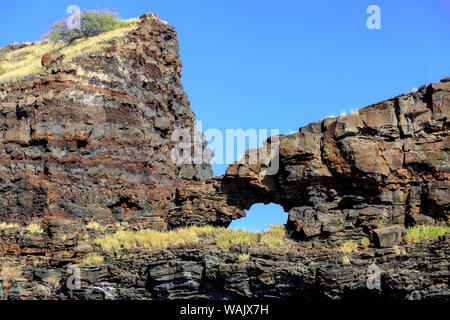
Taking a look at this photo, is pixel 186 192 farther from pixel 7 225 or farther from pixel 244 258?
pixel 7 225

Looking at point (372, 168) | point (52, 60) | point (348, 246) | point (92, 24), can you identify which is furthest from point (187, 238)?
point (92, 24)

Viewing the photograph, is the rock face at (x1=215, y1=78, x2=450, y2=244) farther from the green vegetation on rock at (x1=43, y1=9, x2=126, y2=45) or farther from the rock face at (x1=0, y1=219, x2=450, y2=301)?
the green vegetation on rock at (x1=43, y1=9, x2=126, y2=45)

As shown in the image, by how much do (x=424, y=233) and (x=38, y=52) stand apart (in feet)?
137

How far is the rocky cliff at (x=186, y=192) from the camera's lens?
81.9 feet

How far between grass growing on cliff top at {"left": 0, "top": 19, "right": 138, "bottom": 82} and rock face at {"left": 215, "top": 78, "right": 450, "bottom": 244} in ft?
53.0

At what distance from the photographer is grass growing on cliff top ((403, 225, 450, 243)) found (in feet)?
81.4

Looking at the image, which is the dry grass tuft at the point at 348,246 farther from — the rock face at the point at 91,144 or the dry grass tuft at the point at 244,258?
the rock face at the point at 91,144

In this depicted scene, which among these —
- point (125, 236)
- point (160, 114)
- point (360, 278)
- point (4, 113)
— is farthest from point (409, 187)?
point (4, 113)

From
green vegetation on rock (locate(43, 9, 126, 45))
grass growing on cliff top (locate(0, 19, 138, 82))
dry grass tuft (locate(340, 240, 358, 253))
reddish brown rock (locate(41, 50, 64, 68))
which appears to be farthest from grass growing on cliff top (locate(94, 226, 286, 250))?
green vegetation on rock (locate(43, 9, 126, 45))

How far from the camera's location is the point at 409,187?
90.0ft

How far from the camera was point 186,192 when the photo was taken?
32.7 m

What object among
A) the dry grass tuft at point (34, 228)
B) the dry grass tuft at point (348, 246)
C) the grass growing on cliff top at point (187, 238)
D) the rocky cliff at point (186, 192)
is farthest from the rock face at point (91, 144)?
the dry grass tuft at point (348, 246)
